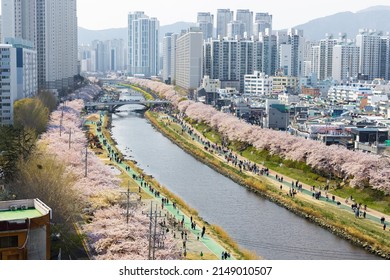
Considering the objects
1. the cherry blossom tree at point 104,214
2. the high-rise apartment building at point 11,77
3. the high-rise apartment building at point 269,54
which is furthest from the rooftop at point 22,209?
the high-rise apartment building at point 269,54

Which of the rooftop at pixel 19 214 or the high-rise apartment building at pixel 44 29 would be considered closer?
the rooftop at pixel 19 214

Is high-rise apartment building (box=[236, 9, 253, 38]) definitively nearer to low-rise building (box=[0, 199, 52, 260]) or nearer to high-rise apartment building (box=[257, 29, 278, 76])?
high-rise apartment building (box=[257, 29, 278, 76])

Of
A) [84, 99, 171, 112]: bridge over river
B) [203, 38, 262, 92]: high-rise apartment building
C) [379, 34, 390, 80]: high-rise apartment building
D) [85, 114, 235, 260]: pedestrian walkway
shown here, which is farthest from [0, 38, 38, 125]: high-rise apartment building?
[379, 34, 390, 80]: high-rise apartment building

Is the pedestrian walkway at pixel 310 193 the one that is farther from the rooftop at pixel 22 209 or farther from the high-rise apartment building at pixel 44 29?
the high-rise apartment building at pixel 44 29

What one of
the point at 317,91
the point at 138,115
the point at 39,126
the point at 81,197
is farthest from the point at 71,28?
the point at 81,197

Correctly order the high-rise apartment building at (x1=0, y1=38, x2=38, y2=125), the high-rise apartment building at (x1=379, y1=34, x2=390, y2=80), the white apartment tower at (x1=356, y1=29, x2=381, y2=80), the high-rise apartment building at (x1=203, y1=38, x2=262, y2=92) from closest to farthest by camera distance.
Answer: the high-rise apartment building at (x1=0, y1=38, x2=38, y2=125) → the high-rise apartment building at (x1=203, y1=38, x2=262, y2=92) → the white apartment tower at (x1=356, y1=29, x2=381, y2=80) → the high-rise apartment building at (x1=379, y1=34, x2=390, y2=80)

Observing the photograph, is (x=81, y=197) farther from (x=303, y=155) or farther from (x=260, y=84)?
(x=260, y=84)
